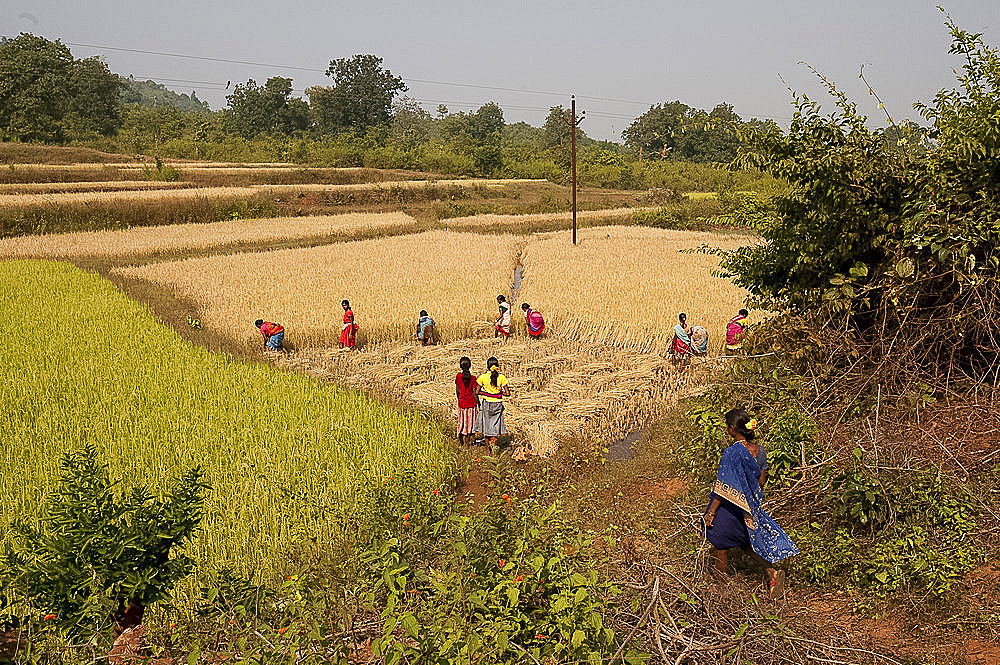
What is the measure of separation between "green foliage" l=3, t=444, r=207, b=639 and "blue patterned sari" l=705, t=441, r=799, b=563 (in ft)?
11.2

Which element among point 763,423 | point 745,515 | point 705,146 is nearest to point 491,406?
point 763,423

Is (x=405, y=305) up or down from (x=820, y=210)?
down

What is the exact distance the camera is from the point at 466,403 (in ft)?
24.1

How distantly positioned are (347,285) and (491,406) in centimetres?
930

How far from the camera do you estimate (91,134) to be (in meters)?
51.4

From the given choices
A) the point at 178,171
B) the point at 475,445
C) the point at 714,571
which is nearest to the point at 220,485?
the point at 475,445

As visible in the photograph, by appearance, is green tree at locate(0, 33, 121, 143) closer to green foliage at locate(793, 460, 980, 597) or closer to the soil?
the soil

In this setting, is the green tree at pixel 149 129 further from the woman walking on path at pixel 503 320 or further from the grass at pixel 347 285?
the woman walking on path at pixel 503 320

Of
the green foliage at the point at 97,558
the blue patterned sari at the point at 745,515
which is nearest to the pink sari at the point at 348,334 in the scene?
the green foliage at the point at 97,558

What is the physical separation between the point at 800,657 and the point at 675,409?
5.30 m

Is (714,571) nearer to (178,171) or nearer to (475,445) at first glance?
(475,445)

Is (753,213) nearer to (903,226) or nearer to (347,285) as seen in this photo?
(903,226)

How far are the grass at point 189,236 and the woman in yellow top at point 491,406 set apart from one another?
1721 cm

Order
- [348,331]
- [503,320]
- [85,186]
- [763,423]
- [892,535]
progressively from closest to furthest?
[892,535] < [763,423] < [348,331] < [503,320] < [85,186]
